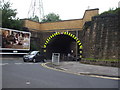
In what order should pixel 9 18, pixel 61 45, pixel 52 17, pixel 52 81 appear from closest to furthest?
1. pixel 52 81
2. pixel 9 18
3. pixel 61 45
4. pixel 52 17

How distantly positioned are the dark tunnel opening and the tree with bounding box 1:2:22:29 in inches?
302

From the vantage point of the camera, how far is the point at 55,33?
2823 centimetres

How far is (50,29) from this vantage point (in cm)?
3133

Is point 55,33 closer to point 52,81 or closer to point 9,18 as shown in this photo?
point 9,18

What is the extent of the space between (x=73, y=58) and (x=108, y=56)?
1384 cm

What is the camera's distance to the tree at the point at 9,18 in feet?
86.4

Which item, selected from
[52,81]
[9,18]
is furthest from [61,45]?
[52,81]

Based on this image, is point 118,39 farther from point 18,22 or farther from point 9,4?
point 9,4

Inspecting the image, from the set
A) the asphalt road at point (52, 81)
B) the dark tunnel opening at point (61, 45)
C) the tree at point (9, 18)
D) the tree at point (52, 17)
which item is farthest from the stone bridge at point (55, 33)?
the tree at point (52, 17)

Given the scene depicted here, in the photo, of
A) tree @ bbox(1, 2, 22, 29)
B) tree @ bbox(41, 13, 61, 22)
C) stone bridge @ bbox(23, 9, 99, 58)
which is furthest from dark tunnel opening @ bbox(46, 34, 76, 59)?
tree @ bbox(41, 13, 61, 22)

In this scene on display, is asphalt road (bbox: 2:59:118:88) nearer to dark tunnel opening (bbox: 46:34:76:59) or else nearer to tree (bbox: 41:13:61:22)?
dark tunnel opening (bbox: 46:34:76:59)

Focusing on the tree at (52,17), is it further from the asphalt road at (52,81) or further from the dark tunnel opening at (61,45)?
the asphalt road at (52,81)

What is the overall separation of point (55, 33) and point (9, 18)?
29.5 ft

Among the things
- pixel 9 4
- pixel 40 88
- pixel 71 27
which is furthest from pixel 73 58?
pixel 40 88
